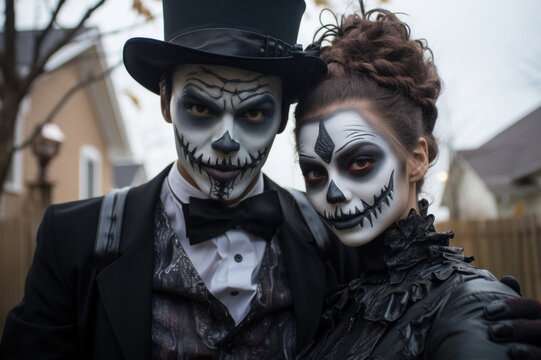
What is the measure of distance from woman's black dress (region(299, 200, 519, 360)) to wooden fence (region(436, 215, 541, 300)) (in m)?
6.23

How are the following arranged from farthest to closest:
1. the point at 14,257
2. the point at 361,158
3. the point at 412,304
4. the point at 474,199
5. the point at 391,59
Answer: the point at 474,199 → the point at 14,257 → the point at 391,59 → the point at 361,158 → the point at 412,304

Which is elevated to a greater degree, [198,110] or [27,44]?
[27,44]

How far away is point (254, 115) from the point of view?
2.14 metres

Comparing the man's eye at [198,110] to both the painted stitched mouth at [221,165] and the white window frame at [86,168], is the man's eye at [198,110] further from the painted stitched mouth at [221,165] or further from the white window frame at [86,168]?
the white window frame at [86,168]

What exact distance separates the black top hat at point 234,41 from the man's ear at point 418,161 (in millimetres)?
510

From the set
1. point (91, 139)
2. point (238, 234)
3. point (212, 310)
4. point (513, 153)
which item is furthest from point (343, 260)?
point (513, 153)

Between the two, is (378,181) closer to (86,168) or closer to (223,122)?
(223,122)

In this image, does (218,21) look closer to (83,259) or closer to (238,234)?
(238,234)

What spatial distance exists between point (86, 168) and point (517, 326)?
13.2 meters

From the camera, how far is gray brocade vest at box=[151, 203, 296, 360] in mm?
2100

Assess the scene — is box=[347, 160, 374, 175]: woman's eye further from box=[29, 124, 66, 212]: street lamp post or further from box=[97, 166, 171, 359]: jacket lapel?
box=[29, 124, 66, 212]: street lamp post

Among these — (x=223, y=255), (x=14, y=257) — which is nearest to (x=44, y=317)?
(x=223, y=255)

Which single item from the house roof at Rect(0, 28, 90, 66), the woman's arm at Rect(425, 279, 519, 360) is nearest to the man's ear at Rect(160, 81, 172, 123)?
the woman's arm at Rect(425, 279, 519, 360)

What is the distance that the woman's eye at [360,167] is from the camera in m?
1.76
